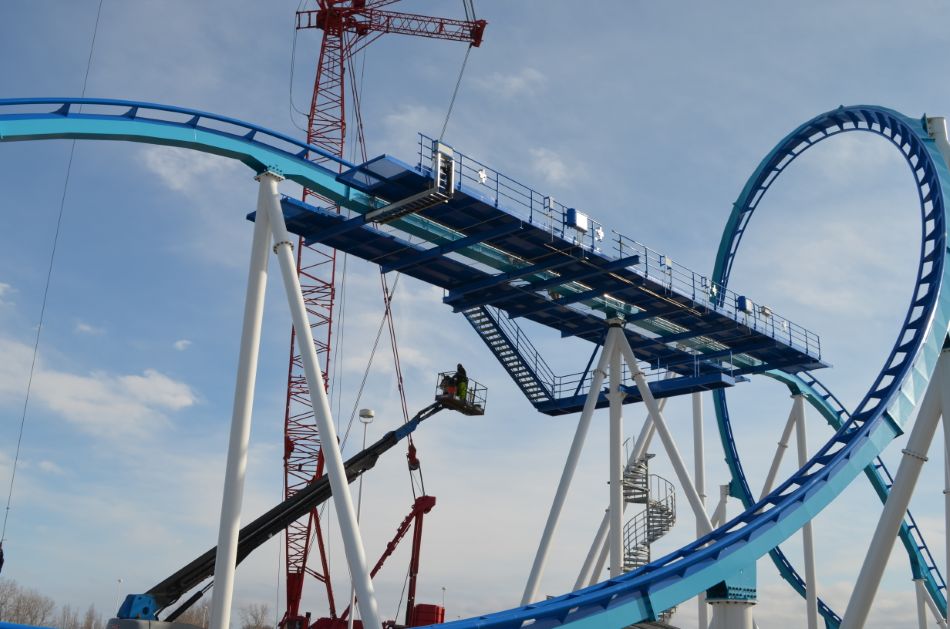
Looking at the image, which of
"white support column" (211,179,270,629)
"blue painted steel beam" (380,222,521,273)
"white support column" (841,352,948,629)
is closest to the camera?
"white support column" (211,179,270,629)

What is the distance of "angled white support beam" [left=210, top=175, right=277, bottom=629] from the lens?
2159cm

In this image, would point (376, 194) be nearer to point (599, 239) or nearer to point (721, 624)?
point (599, 239)

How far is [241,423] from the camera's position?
892 inches

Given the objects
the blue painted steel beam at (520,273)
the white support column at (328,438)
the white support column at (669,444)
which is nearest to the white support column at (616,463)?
the white support column at (669,444)

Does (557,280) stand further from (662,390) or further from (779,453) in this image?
(779,453)

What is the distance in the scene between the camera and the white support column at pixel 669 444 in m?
32.9

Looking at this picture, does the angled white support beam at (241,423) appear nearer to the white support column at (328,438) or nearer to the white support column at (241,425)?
the white support column at (241,425)

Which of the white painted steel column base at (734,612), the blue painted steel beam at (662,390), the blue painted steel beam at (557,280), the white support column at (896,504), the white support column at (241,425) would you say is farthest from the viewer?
the blue painted steel beam at (662,390)

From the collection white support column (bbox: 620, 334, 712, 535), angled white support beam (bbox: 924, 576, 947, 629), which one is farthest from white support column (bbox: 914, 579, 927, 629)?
white support column (bbox: 620, 334, 712, 535)

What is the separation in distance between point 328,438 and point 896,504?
48.9 feet

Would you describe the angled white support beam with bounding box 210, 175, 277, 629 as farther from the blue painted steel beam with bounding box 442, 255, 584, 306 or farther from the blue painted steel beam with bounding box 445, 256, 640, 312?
the blue painted steel beam with bounding box 445, 256, 640, 312

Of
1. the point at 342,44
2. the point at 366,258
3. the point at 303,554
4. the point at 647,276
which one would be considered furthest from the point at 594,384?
the point at 342,44

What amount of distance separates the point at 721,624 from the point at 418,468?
2225 cm

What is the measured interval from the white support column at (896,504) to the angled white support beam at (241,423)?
598 inches
